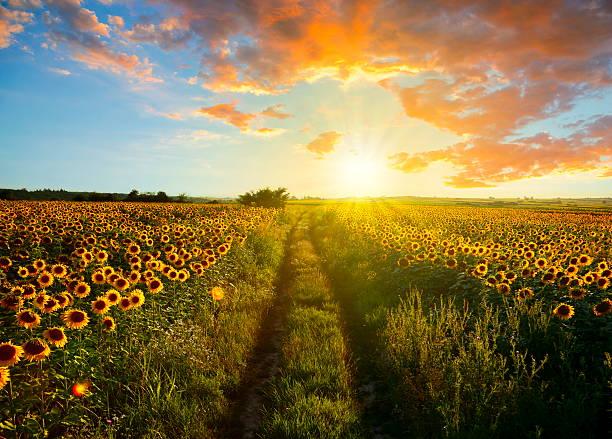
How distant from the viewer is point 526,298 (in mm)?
6348

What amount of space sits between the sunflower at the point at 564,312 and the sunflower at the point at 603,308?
0.30 metres

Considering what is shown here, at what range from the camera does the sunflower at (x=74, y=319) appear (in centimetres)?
432

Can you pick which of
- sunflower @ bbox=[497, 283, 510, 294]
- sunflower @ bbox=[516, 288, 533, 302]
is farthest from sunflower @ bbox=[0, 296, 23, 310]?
sunflower @ bbox=[497, 283, 510, 294]

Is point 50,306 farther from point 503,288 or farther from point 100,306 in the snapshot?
point 503,288

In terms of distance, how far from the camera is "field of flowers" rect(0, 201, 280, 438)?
387cm

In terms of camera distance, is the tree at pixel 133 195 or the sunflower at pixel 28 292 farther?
the tree at pixel 133 195

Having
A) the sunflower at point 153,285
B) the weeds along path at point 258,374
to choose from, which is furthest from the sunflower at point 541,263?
the sunflower at point 153,285

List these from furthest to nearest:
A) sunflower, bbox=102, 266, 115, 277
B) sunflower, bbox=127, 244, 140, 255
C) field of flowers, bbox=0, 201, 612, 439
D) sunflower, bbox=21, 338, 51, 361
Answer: sunflower, bbox=127, 244, 140, 255
sunflower, bbox=102, 266, 115, 277
field of flowers, bbox=0, 201, 612, 439
sunflower, bbox=21, 338, 51, 361

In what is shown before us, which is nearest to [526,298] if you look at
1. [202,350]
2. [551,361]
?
[551,361]

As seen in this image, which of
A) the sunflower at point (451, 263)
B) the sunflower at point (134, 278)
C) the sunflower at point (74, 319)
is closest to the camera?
the sunflower at point (74, 319)

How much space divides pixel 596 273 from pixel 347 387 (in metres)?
5.51

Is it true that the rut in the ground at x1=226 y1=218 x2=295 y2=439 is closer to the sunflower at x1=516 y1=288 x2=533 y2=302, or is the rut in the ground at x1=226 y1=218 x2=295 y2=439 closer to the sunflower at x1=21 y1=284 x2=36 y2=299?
the sunflower at x1=21 y1=284 x2=36 y2=299

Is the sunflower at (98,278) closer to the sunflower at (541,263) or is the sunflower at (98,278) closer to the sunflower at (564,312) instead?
the sunflower at (564,312)

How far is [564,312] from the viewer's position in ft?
17.5
